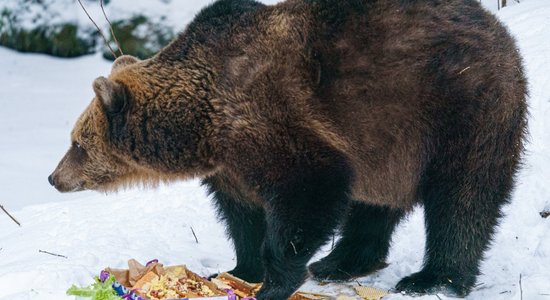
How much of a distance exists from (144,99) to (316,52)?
1.29 m

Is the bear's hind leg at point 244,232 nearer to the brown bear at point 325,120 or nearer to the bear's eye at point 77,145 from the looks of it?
the brown bear at point 325,120

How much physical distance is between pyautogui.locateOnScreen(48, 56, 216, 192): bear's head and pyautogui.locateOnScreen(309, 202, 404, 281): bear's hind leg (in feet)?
5.36

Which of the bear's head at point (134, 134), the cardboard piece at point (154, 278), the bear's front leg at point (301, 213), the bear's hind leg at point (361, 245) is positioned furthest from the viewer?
the bear's hind leg at point (361, 245)

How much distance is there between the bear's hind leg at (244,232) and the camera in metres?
6.51

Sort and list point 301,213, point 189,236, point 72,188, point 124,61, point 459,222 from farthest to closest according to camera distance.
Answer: point 189,236, point 124,61, point 72,188, point 459,222, point 301,213

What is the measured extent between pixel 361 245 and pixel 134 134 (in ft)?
7.32

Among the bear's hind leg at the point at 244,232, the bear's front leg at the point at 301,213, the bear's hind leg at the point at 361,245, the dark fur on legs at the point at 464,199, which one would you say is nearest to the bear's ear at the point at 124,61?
the bear's hind leg at the point at 244,232

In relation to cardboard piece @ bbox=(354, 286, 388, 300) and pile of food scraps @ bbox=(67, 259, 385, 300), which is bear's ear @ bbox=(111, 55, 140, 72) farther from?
cardboard piece @ bbox=(354, 286, 388, 300)

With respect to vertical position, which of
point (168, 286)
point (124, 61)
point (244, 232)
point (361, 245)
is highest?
point (124, 61)

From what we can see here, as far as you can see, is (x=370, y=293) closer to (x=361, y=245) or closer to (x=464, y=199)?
(x=361, y=245)

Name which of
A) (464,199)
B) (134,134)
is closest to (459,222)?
(464,199)

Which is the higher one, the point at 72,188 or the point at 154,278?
the point at 72,188

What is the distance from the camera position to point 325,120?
575 cm

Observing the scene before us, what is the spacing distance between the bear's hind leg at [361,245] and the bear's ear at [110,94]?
2.18 meters
